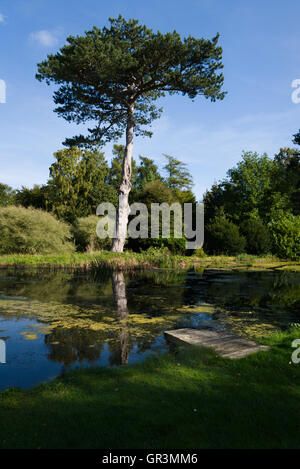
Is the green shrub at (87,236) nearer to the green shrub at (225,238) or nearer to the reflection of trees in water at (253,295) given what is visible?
A: the green shrub at (225,238)

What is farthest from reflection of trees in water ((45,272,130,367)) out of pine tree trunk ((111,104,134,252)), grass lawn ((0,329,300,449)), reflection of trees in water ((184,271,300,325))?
pine tree trunk ((111,104,134,252))

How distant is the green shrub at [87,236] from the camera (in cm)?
2544

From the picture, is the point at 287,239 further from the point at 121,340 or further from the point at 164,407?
the point at 164,407

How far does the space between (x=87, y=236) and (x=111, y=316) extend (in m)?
18.6

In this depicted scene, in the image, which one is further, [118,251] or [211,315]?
[118,251]

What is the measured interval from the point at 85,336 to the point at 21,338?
3.69ft

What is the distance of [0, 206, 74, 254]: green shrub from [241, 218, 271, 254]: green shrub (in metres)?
14.8

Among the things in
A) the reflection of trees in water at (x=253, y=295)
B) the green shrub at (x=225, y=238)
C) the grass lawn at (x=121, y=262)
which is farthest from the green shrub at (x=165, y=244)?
the reflection of trees in water at (x=253, y=295)

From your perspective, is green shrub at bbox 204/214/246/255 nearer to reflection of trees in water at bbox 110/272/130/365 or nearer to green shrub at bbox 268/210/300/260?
green shrub at bbox 268/210/300/260

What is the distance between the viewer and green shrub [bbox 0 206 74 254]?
2195 cm

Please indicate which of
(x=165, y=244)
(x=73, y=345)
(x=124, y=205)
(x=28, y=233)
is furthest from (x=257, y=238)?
(x=73, y=345)
